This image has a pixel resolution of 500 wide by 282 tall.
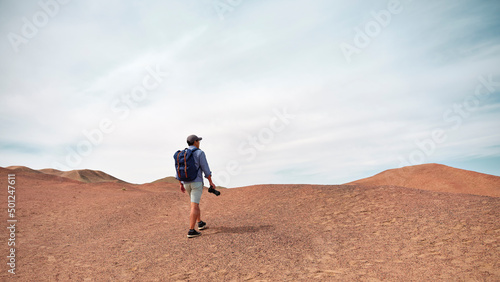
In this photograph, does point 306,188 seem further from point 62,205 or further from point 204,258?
point 62,205

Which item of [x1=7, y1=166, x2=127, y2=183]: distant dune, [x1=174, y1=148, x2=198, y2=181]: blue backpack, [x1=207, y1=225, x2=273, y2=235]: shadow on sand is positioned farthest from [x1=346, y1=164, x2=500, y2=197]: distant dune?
[x1=7, y1=166, x2=127, y2=183]: distant dune

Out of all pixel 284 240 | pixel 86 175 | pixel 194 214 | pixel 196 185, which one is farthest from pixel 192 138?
pixel 86 175

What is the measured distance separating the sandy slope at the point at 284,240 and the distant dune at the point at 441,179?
593 inches

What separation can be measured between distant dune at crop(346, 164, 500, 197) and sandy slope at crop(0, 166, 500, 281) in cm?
1506

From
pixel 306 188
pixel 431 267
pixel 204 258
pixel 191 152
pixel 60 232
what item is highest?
pixel 191 152

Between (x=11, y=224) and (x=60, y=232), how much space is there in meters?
1.65

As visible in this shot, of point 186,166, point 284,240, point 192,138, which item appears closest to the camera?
point 284,240

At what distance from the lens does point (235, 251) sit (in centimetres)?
579

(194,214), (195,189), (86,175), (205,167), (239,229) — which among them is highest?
(86,175)

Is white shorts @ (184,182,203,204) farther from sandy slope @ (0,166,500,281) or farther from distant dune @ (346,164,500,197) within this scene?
distant dune @ (346,164,500,197)

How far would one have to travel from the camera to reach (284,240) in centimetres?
632

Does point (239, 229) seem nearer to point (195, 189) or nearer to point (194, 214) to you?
point (194, 214)

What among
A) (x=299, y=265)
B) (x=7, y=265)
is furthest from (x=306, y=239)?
(x=7, y=265)

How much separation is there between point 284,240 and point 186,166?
2676 millimetres
